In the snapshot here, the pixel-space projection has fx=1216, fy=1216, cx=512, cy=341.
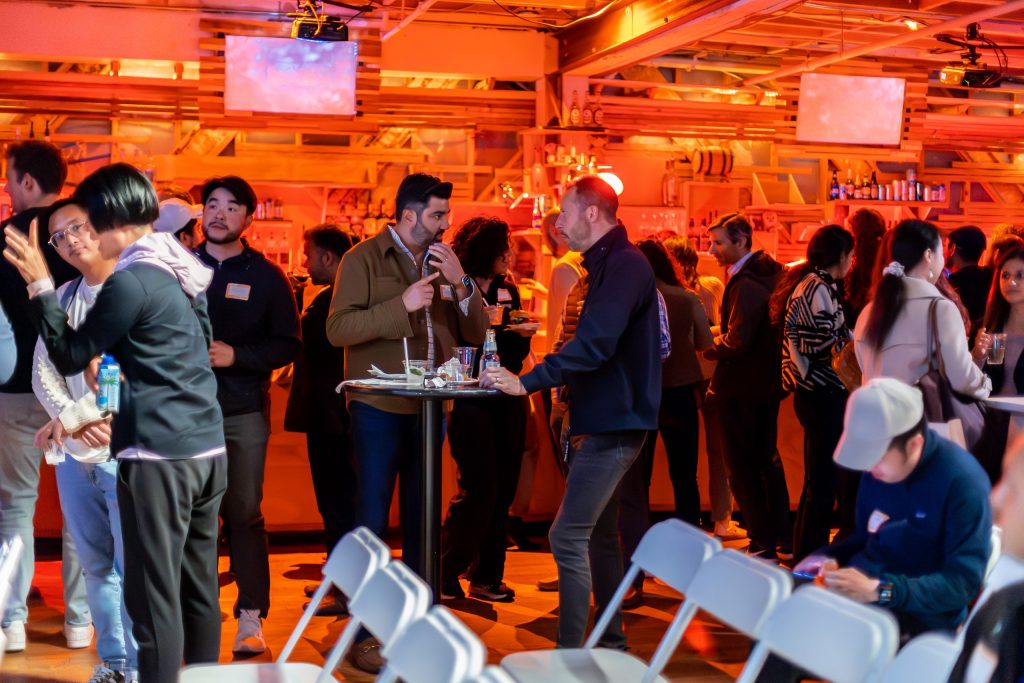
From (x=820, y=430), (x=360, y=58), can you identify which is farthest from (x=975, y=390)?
(x=360, y=58)

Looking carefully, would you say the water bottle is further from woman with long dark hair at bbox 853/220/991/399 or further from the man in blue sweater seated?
woman with long dark hair at bbox 853/220/991/399

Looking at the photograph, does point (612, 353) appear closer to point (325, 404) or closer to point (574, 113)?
point (325, 404)

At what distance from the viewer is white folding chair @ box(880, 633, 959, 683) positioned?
207 centimetres

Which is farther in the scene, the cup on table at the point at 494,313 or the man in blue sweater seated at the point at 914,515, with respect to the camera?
the cup on table at the point at 494,313

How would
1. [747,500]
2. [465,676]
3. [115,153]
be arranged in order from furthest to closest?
1. [115,153]
2. [747,500]
3. [465,676]

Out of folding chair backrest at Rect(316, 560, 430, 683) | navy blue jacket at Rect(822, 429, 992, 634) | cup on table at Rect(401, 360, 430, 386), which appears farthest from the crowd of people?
folding chair backrest at Rect(316, 560, 430, 683)

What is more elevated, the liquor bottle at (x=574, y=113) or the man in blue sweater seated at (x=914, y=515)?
the liquor bottle at (x=574, y=113)

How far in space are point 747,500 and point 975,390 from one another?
1745mm

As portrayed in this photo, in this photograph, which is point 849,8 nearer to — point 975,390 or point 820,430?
point 820,430

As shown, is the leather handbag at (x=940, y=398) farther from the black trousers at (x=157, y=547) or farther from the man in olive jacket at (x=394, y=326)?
the black trousers at (x=157, y=547)

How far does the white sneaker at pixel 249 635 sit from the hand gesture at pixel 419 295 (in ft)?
4.56

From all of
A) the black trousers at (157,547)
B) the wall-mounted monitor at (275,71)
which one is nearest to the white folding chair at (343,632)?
the black trousers at (157,547)

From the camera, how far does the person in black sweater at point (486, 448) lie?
5.27 meters

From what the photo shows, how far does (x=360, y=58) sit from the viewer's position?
947 centimetres
